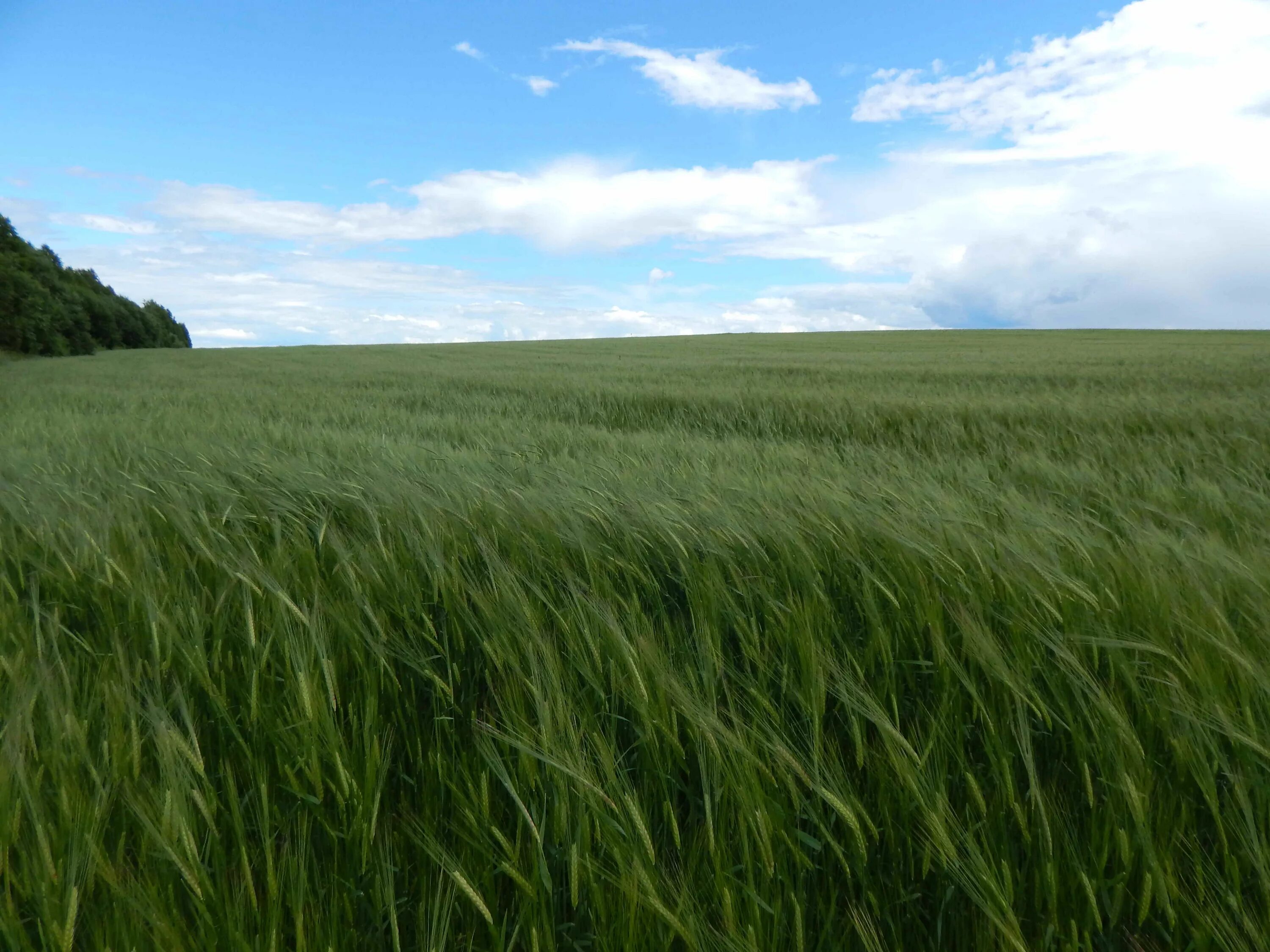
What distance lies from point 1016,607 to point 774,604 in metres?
0.38

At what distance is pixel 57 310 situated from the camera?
97.5 ft

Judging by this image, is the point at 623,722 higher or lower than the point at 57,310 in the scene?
lower

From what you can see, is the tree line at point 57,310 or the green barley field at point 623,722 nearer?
the green barley field at point 623,722

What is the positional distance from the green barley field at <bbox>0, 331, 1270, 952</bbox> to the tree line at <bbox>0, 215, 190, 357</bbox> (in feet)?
113

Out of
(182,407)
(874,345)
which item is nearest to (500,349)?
(874,345)

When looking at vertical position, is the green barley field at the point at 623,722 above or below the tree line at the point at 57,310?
below

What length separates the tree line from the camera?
2733 centimetres

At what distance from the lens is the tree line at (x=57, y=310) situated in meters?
27.3

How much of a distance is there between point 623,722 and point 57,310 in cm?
3848

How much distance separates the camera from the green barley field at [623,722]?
67cm

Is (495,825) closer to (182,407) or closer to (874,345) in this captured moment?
(182,407)

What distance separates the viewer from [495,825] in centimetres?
76

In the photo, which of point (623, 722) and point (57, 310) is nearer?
point (623, 722)

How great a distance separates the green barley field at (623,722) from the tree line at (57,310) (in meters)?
34.4
